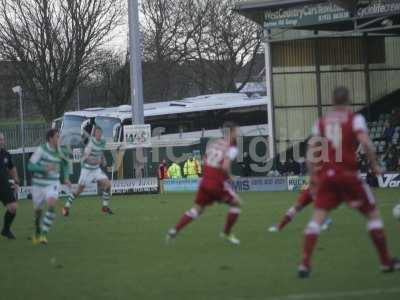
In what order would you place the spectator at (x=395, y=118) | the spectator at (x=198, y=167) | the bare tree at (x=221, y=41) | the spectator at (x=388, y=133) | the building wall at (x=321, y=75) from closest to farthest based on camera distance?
the spectator at (x=388, y=133) < the spectator at (x=198, y=167) < the spectator at (x=395, y=118) < the building wall at (x=321, y=75) < the bare tree at (x=221, y=41)

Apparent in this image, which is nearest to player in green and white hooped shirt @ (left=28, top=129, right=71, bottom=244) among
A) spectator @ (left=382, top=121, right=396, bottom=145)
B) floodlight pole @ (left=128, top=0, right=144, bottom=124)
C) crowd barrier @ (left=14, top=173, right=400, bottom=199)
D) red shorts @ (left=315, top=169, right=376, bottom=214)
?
red shorts @ (left=315, top=169, right=376, bottom=214)

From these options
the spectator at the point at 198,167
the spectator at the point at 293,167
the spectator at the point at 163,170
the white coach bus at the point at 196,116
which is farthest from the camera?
the white coach bus at the point at 196,116

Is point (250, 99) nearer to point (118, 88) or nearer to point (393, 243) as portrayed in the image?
point (118, 88)

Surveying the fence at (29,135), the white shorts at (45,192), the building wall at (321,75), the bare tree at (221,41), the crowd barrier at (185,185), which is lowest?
the crowd barrier at (185,185)

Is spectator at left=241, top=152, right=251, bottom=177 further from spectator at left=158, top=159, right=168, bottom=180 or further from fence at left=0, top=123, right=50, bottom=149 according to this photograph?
fence at left=0, top=123, right=50, bottom=149

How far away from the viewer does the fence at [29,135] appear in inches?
1801

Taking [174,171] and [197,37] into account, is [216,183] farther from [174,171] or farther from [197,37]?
[197,37]

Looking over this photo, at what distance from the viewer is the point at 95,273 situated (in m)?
11.8

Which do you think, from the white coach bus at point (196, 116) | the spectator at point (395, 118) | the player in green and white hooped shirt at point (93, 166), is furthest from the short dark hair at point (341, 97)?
the white coach bus at point (196, 116)

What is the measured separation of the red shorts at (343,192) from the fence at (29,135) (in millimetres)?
36346

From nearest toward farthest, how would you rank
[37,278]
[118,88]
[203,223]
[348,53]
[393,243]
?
1. [37,278]
2. [393,243]
3. [203,223]
4. [348,53]
5. [118,88]

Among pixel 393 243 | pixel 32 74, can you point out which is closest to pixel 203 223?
pixel 393 243

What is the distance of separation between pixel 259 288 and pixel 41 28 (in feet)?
133

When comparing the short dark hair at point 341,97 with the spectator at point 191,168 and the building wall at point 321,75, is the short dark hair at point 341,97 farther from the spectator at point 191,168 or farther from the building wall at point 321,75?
the building wall at point 321,75
